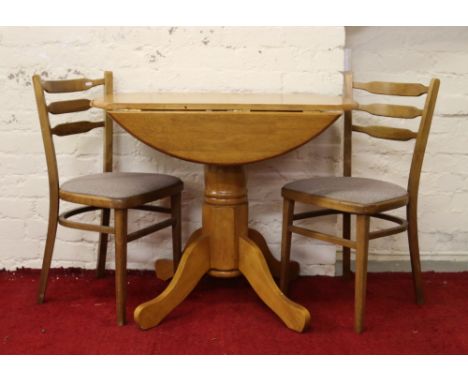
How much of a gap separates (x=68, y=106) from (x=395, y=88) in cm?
131

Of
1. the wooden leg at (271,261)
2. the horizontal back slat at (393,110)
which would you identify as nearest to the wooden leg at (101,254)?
the wooden leg at (271,261)

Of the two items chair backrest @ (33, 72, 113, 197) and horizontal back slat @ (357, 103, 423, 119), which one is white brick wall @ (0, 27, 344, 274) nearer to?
chair backrest @ (33, 72, 113, 197)

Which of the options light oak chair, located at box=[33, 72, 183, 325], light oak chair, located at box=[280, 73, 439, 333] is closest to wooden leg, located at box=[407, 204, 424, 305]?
light oak chair, located at box=[280, 73, 439, 333]

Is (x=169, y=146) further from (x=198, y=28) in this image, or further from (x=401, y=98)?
(x=401, y=98)

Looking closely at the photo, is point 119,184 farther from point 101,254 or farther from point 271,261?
point 271,261

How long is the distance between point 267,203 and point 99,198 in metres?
0.87

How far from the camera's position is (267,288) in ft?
7.77

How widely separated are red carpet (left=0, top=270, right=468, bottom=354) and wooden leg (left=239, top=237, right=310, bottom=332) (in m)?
0.04

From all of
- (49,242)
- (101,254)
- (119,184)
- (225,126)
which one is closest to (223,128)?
(225,126)

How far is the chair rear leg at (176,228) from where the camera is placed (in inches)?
103

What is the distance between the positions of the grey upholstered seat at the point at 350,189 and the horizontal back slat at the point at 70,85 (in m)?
0.93

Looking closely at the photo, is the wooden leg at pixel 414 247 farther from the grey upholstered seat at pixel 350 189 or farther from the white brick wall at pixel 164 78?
the white brick wall at pixel 164 78

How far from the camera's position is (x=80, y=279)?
282 centimetres

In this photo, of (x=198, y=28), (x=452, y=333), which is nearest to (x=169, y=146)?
(x=198, y=28)
